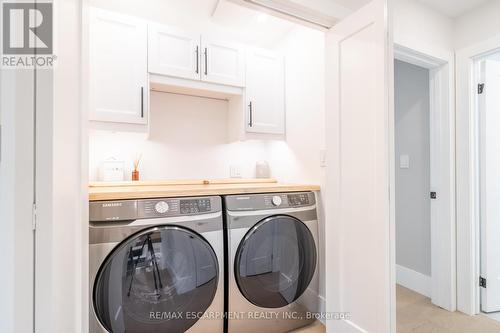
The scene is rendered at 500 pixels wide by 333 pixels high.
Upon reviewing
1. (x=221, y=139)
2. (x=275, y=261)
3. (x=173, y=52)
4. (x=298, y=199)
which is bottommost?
(x=275, y=261)

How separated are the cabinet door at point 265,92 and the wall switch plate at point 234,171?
472 mm

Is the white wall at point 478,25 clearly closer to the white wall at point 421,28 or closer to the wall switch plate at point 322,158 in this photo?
the white wall at point 421,28

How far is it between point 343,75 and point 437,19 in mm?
Answer: 1249

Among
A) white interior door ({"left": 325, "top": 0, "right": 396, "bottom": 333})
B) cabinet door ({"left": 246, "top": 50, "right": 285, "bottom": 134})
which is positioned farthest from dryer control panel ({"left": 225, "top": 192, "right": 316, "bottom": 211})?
cabinet door ({"left": 246, "top": 50, "right": 285, "bottom": 134})

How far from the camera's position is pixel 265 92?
7.48ft

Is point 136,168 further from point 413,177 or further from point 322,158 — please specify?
point 413,177

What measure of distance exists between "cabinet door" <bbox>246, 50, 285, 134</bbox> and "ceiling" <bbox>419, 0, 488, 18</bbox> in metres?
1.26

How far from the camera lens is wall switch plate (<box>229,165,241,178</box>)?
97.6 inches

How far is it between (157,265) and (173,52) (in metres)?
1.55

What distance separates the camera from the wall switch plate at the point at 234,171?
2479mm

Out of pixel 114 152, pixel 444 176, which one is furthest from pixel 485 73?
pixel 114 152

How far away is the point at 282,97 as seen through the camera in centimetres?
236

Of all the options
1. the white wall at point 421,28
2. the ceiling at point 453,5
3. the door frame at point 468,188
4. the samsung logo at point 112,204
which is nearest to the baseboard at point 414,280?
the door frame at point 468,188

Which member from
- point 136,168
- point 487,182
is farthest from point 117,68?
point 487,182
